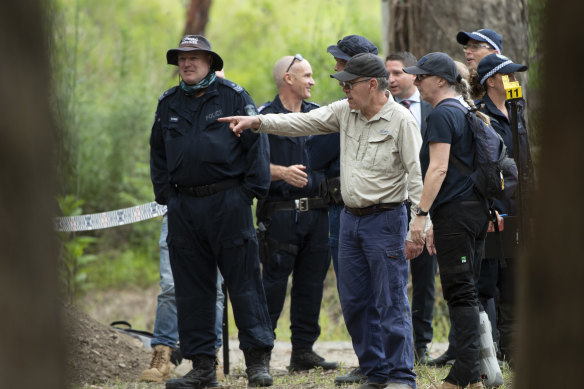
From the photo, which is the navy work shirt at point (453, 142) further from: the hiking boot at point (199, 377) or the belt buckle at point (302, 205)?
the hiking boot at point (199, 377)

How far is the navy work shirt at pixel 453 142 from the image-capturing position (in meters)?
5.20

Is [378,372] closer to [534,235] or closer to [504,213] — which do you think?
[504,213]

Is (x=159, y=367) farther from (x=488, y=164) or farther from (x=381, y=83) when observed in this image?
(x=488, y=164)

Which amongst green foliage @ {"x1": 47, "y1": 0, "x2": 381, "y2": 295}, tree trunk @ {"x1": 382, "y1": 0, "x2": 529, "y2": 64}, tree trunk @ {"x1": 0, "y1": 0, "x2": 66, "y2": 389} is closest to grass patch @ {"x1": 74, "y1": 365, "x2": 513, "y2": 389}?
tree trunk @ {"x1": 0, "y1": 0, "x2": 66, "y2": 389}

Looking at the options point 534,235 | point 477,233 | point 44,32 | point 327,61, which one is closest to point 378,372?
point 477,233

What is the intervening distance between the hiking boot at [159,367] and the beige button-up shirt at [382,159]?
2.20m

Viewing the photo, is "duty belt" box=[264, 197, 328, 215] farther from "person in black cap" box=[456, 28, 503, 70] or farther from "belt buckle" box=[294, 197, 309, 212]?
"person in black cap" box=[456, 28, 503, 70]

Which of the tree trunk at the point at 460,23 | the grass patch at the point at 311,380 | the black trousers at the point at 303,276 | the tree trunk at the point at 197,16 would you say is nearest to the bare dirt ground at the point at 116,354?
the grass patch at the point at 311,380

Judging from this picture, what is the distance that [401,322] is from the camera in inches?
211

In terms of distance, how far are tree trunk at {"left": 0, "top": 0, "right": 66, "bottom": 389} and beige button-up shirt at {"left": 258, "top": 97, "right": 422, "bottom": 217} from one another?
12.3 feet

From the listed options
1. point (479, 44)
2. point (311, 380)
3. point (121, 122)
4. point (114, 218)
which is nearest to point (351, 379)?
point (311, 380)

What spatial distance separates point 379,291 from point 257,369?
1.18m

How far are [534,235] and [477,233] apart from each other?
3595 millimetres

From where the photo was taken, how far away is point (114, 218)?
834 cm
